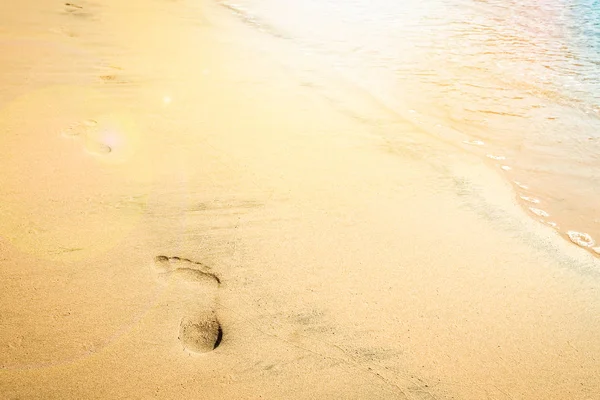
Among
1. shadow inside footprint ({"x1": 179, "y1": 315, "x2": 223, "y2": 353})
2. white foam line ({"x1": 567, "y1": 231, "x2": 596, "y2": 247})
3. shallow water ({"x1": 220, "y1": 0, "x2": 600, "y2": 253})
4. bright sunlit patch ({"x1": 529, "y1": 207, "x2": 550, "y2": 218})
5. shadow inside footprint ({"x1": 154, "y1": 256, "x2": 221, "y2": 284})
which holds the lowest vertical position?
shadow inside footprint ({"x1": 179, "y1": 315, "x2": 223, "y2": 353})

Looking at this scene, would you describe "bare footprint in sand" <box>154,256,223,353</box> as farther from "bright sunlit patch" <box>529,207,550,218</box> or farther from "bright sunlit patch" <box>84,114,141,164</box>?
"bright sunlit patch" <box>529,207,550,218</box>

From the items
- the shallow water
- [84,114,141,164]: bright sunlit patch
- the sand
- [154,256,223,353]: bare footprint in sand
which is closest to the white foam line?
the shallow water

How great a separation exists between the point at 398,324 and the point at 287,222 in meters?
0.89

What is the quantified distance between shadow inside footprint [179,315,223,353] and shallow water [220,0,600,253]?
2.37 m

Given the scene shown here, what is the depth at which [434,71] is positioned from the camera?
16.5 ft

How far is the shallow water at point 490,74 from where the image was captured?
10.2 ft

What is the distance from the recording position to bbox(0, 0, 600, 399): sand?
1.55 meters

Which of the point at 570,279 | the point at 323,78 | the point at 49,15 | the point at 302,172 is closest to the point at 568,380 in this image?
the point at 570,279

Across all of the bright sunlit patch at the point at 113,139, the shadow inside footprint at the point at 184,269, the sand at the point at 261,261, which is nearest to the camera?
the sand at the point at 261,261

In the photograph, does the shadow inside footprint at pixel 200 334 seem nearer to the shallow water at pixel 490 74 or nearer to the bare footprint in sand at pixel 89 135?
the bare footprint in sand at pixel 89 135

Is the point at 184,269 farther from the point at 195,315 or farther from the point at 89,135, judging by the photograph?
the point at 89,135

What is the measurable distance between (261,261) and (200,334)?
518 mm

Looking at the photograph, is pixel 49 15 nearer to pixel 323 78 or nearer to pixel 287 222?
pixel 323 78

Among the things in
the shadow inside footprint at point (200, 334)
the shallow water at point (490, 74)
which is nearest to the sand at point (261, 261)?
the shadow inside footprint at point (200, 334)
